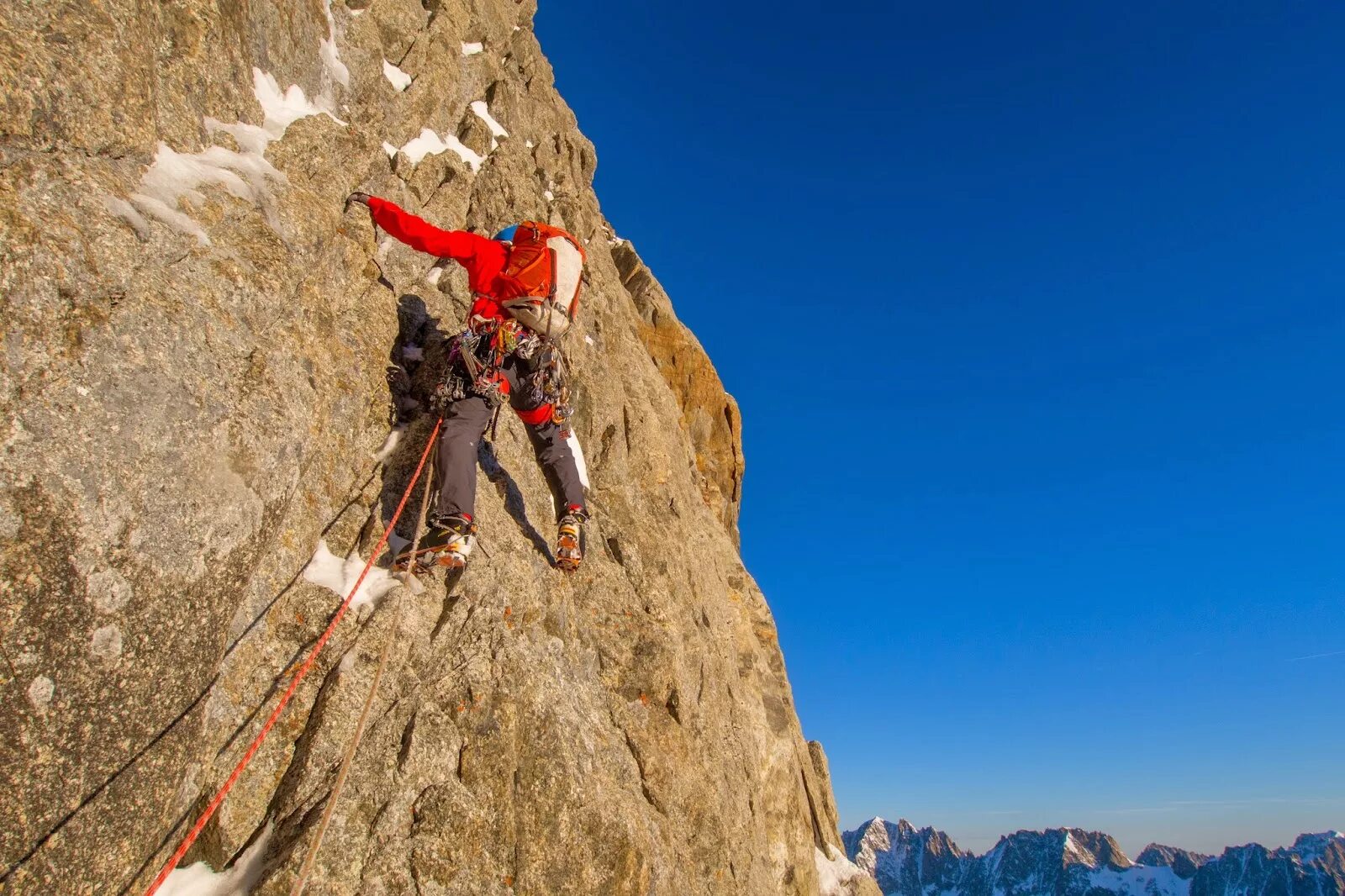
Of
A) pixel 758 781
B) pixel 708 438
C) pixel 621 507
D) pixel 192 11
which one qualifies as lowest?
pixel 758 781

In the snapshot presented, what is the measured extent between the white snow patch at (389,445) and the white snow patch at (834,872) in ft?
49.5

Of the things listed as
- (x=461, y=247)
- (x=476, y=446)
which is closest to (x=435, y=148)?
(x=461, y=247)

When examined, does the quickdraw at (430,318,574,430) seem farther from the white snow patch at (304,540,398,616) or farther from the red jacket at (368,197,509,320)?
the white snow patch at (304,540,398,616)

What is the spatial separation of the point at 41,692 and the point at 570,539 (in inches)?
245

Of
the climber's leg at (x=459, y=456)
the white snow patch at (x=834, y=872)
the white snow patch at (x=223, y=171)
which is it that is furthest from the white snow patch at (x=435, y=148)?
the white snow patch at (x=834, y=872)

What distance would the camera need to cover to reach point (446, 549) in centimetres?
716

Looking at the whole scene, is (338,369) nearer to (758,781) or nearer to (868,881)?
(758,781)

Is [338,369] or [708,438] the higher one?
[708,438]

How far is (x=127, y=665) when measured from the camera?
4.57 meters

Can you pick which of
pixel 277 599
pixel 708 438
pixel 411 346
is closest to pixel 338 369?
pixel 411 346

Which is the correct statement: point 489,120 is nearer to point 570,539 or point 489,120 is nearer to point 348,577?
point 570,539

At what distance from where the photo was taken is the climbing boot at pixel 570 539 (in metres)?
9.88

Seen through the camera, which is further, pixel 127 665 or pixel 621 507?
pixel 621 507

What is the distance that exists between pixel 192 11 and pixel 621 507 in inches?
354
